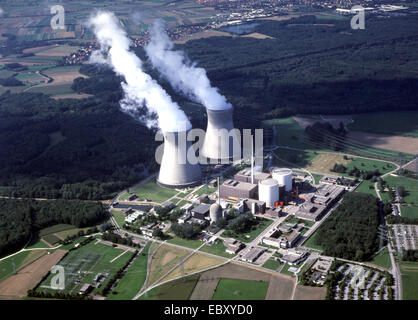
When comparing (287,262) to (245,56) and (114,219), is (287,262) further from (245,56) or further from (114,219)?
(245,56)

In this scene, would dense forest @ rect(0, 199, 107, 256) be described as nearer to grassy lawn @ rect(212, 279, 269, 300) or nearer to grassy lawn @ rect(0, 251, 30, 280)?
grassy lawn @ rect(0, 251, 30, 280)

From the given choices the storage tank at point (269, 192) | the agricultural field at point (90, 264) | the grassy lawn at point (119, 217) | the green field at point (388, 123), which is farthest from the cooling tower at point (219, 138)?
the green field at point (388, 123)

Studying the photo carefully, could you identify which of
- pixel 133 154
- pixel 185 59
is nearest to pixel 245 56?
pixel 185 59

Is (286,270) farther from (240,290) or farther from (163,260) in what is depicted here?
(163,260)

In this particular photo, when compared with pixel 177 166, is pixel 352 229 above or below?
below

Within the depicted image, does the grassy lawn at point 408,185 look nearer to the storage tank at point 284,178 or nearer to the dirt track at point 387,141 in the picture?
the dirt track at point 387,141

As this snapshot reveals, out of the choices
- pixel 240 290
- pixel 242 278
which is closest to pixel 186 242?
pixel 242 278

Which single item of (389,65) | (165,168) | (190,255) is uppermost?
(389,65)
